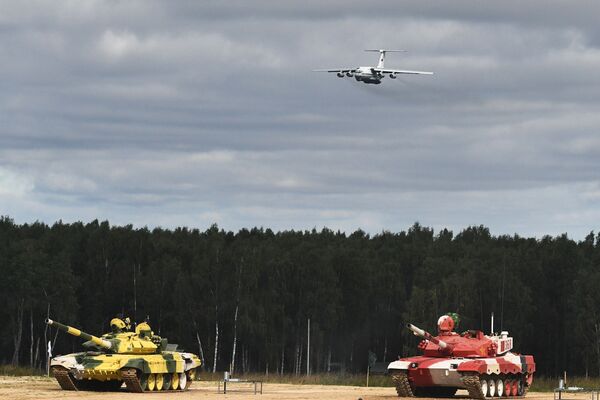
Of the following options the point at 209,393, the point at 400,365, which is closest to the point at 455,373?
the point at 400,365

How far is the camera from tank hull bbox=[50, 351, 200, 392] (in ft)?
196

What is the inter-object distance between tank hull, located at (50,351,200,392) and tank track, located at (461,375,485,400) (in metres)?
12.9

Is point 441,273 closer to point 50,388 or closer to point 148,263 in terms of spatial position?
point 148,263

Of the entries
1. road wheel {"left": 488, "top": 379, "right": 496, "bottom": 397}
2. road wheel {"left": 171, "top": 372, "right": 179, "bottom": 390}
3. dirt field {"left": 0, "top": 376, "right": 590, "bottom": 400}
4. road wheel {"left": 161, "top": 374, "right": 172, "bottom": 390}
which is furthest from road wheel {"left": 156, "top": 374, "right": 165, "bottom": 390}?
road wheel {"left": 488, "top": 379, "right": 496, "bottom": 397}

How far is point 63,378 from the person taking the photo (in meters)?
61.0

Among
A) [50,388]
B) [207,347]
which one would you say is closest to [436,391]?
[50,388]

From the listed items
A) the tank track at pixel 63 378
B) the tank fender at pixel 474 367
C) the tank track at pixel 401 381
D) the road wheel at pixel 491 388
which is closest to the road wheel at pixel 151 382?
the tank track at pixel 63 378

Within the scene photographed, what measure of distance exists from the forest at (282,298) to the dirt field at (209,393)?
46312 millimetres

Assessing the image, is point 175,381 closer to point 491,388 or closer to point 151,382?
point 151,382

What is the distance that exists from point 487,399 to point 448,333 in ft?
11.8

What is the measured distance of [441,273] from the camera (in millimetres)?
130875

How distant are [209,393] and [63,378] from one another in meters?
6.07

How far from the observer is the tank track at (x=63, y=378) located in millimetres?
60600

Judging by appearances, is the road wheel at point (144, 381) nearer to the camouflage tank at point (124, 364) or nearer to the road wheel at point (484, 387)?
the camouflage tank at point (124, 364)
